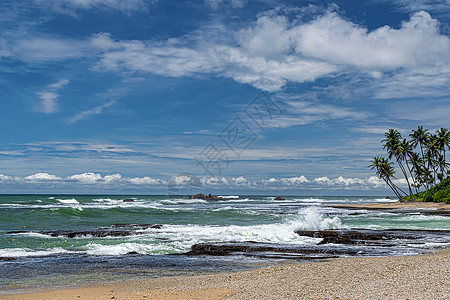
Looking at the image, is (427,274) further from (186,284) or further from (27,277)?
(27,277)

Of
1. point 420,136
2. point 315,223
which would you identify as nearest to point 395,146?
point 420,136

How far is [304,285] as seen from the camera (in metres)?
8.72

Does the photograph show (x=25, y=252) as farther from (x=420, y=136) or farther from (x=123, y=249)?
(x=420, y=136)

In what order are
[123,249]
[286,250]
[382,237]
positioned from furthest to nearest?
[382,237], [123,249], [286,250]

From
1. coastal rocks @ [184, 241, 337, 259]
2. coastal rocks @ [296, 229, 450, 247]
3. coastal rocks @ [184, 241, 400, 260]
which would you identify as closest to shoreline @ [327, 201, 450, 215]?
coastal rocks @ [296, 229, 450, 247]

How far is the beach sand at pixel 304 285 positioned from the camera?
7.74m

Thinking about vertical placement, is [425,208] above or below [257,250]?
above

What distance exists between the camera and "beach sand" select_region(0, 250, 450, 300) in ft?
25.4

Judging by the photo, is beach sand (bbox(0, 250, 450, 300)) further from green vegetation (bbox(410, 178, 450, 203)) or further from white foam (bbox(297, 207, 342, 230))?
green vegetation (bbox(410, 178, 450, 203))

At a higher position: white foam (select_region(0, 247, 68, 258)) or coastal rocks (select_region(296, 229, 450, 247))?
Result: white foam (select_region(0, 247, 68, 258))

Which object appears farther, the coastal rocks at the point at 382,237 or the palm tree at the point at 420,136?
the palm tree at the point at 420,136

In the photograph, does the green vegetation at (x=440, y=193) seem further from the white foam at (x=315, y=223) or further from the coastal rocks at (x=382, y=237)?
the coastal rocks at (x=382, y=237)

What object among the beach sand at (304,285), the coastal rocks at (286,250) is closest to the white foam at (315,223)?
the coastal rocks at (286,250)

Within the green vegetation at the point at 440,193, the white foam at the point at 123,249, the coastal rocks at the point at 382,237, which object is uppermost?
the green vegetation at the point at 440,193
